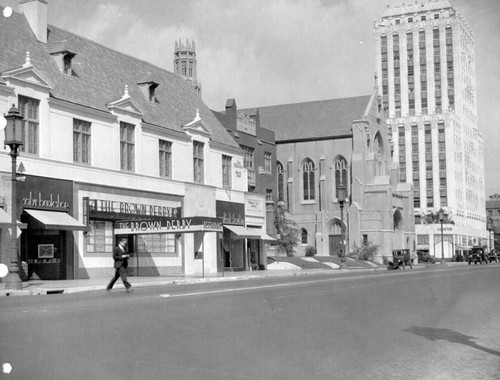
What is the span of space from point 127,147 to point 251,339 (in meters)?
27.5

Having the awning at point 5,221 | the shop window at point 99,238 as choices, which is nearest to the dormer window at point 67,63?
the shop window at point 99,238

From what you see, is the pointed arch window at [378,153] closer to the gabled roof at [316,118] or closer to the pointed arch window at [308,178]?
the gabled roof at [316,118]

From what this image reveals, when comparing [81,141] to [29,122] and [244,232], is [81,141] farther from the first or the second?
[244,232]

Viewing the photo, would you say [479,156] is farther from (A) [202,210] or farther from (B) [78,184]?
(B) [78,184]

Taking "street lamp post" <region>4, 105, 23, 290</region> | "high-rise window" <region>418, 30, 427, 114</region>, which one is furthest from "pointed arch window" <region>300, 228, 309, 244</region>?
"street lamp post" <region>4, 105, 23, 290</region>

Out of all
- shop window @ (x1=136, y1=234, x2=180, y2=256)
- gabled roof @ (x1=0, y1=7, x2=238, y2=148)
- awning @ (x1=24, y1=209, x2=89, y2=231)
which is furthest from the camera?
shop window @ (x1=136, y1=234, x2=180, y2=256)

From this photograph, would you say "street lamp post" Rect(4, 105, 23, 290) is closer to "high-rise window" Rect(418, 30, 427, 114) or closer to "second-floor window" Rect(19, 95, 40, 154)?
"second-floor window" Rect(19, 95, 40, 154)

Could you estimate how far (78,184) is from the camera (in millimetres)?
32656

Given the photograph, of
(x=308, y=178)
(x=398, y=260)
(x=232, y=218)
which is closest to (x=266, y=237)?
(x=232, y=218)

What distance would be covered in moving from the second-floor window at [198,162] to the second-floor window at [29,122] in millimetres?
13069

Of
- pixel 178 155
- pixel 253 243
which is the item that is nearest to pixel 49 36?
pixel 178 155

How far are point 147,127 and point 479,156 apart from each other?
11192 cm

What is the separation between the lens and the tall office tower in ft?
385

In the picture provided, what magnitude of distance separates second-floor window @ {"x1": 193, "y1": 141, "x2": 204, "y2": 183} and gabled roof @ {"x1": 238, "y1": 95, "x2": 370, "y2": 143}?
1428 inches
